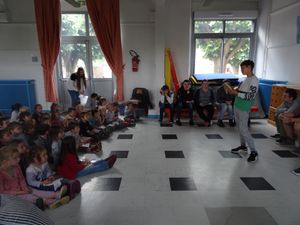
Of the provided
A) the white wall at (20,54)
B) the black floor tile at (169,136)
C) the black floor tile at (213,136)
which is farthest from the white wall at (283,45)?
the white wall at (20,54)

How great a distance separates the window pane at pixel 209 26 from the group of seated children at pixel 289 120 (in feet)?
9.85

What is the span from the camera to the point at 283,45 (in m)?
5.07

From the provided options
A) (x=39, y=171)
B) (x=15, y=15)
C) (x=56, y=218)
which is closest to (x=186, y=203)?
(x=56, y=218)

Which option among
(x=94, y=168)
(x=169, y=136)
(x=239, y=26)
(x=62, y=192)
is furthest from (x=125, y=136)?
(x=239, y=26)

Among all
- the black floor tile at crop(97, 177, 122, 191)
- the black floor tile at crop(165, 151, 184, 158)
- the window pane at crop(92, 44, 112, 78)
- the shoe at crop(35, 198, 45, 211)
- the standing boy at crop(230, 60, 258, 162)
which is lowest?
the black floor tile at crop(97, 177, 122, 191)

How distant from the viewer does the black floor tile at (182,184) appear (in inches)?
95.2

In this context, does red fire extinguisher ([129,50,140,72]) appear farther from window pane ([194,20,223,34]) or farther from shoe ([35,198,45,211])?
shoe ([35,198,45,211])

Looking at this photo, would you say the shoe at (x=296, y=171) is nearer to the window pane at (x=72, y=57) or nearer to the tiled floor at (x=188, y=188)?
the tiled floor at (x=188, y=188)

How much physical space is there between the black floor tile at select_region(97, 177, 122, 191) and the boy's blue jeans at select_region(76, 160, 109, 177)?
0.66 ft

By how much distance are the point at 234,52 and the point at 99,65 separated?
3694mm

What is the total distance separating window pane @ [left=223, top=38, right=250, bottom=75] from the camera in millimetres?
6250

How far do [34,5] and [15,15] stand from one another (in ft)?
1.89

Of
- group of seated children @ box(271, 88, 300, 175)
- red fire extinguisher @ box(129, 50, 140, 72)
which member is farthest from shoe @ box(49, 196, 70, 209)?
red fire extinguisher @ box(129, 50, 140, 72)

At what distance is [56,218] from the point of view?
1942 mm
